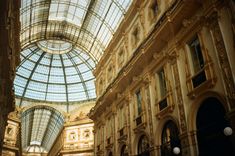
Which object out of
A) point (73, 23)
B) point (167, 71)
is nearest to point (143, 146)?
point (167, 71)

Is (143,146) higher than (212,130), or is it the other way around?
(143,146)

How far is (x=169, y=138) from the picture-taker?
16.0 metres

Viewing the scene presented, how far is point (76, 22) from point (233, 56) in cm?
3579

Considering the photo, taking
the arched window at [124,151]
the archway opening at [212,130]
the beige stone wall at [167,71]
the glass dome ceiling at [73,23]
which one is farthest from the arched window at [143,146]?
the glass dome ceiling at [73,23]

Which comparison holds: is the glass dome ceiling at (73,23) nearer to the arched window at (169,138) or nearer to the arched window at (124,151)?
the arched window at (124,151)

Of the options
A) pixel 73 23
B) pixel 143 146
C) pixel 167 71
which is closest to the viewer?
pixel 167 71

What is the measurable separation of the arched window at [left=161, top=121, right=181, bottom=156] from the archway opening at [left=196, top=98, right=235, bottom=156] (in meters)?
2.08

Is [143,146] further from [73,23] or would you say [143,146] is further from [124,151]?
[73,23]

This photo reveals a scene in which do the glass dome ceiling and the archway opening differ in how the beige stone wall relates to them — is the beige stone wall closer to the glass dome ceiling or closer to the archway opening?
the archway opening

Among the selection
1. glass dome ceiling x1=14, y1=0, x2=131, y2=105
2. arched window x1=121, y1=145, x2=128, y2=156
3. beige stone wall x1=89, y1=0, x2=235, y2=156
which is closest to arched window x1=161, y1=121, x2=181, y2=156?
beige stone wall x1=89, y1=0, x2=235, y2=156

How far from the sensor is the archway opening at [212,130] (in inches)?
460

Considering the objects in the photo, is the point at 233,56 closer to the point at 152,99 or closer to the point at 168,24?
the point at 168,24

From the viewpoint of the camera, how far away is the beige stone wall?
12.4 meters

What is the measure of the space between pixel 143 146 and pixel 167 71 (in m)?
5.84
